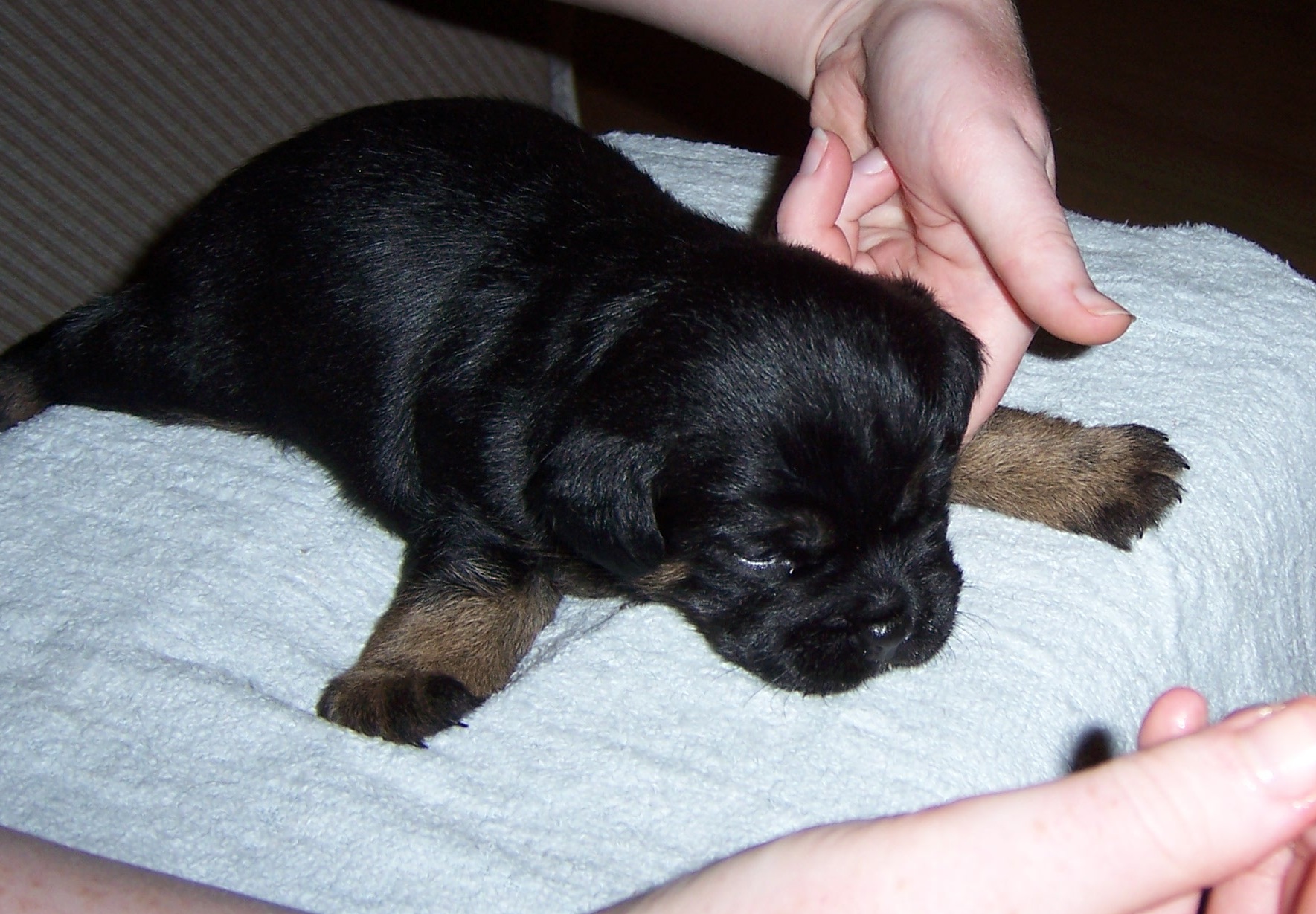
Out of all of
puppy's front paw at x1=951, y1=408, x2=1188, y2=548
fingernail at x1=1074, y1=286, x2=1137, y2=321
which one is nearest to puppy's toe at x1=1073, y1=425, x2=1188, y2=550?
puppy's front paw at x1=951, y1=408, x2=1188, y2=548

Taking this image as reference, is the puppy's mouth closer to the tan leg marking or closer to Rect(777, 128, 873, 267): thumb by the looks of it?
the tan leg marking

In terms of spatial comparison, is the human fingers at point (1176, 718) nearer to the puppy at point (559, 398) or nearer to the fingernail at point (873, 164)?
the puppy at point (559, 398)

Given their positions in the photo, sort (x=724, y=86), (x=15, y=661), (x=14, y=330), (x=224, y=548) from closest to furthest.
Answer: (x=15, y=661), (x=224, y=548), (x=14, y=330), (x=724, y=86)

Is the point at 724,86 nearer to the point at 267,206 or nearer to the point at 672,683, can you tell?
the point at 267,206

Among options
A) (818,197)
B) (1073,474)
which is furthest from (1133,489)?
(818,197)

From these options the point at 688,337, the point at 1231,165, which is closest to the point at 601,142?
the point at 688,337

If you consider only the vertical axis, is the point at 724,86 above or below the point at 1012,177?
below

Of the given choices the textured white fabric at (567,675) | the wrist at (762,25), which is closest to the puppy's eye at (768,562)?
the textured white fabric at (567,675)
